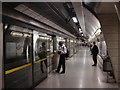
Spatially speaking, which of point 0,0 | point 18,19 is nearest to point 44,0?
point 18,19

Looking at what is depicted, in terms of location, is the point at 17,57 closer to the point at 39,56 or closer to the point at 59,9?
the point at 39,56

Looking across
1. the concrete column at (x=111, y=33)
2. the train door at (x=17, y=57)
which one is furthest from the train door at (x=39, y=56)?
the concrete column at (x=111, y=33)

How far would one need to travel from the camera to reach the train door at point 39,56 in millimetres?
4910

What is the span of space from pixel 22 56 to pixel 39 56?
144 centimetres

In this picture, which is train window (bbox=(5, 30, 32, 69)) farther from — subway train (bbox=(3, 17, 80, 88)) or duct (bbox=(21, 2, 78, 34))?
duct (bbox=(21, 2, 78, 34))

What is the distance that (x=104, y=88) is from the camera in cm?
460

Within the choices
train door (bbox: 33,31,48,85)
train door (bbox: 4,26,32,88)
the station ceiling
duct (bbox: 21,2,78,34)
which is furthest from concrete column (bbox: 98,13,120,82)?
train door (bbox: 4,26,32,88)

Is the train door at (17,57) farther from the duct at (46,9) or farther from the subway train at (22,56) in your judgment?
the duct at (46,9)

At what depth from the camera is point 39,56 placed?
209 inches

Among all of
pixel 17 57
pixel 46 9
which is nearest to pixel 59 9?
pixel 46 9

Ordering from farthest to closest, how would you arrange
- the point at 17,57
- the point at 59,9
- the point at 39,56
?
the point at 59,9 → the point at 39,56 → the point at 17,57

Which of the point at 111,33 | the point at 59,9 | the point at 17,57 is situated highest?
the point at 59,9

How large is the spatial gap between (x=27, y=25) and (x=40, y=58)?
1.66 meters

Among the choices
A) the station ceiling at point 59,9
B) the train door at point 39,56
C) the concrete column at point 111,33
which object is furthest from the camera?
the concrete column at point 111,33
